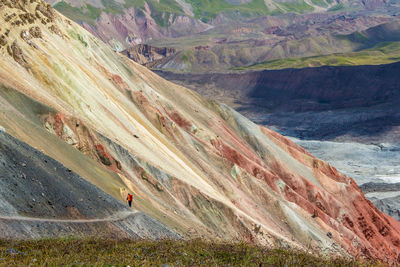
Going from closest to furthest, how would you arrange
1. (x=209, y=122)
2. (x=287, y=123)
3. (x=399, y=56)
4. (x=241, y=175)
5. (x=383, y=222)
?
(x=241, y=175)
(x=383, y=222)
(x=209, y=122)
(x=287, y=123)
(x=399, y=56)

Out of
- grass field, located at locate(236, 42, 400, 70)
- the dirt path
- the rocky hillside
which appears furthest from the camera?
grass field, located at locate(236, 42, 400, 70)

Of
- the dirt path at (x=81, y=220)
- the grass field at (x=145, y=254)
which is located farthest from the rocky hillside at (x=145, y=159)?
the grass field at (x=145, y=254)

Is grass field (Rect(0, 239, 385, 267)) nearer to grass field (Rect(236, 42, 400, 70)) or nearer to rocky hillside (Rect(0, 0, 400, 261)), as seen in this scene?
rocky hillside (Rect(0, 0, 400, 261))

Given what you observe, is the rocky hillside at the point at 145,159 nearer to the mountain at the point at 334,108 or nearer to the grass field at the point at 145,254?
the grass field at the point at 145,254

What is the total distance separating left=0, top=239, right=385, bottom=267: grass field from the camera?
929cm

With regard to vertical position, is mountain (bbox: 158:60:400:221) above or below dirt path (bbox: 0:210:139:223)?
below

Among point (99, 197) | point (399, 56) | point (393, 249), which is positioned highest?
point (99, 197)

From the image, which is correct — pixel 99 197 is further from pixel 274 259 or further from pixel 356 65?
pixel 356 65

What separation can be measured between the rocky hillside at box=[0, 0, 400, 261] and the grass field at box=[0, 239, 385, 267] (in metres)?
2.22

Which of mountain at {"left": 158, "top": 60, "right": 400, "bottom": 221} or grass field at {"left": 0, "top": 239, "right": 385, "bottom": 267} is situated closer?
grass field at {"left": 0, "top": 239, "right": 385, "bottom": 267}

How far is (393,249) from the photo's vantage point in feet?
150

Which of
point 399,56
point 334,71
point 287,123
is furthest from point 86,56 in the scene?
point 399,56

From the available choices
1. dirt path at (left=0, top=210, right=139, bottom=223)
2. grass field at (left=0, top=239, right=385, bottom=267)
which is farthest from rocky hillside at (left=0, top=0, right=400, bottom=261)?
grass field at (left=0, top=239, right=385, bottom=267)

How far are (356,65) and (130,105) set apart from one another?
126 m
